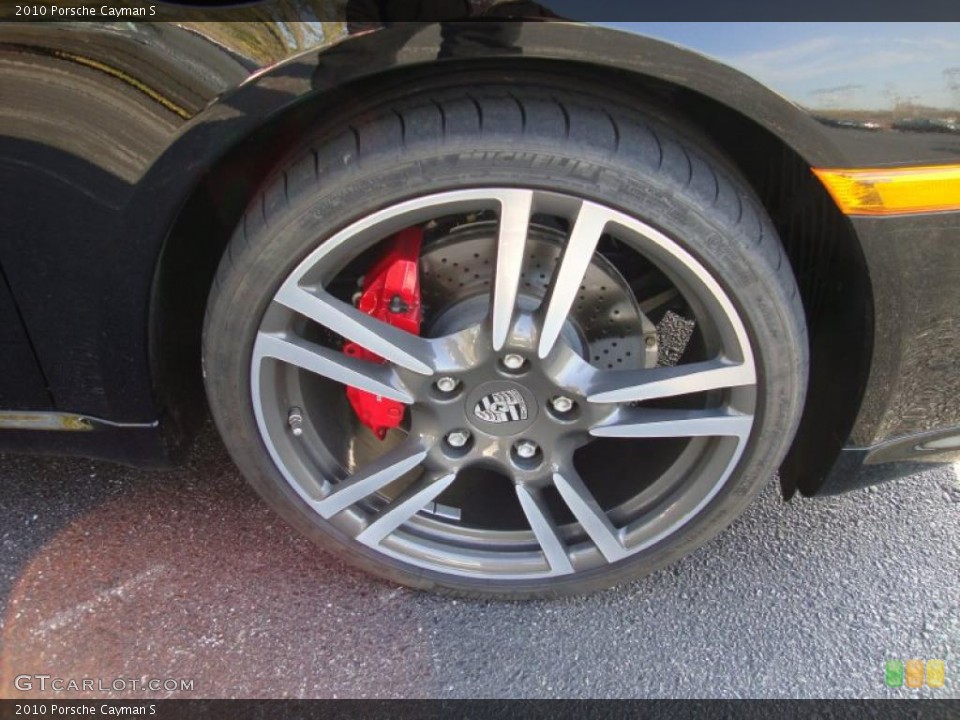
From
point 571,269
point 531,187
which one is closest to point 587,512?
point 571,269

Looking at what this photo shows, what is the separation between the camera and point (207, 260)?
5.61ft

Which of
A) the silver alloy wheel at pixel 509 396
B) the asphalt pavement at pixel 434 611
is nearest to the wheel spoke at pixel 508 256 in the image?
the silver alloy wheel at pixel 509 396

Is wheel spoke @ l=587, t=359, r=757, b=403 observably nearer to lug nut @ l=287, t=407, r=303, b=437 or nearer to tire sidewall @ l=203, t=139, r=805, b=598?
tire sidewall @ l=203, t=139, r=805, b=598

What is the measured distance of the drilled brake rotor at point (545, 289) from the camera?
167cm

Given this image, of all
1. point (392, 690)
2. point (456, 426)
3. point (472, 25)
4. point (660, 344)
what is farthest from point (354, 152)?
point (660, 344)

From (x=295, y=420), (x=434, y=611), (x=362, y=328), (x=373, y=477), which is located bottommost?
(x=434, y=611)

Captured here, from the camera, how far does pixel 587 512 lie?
1.76 meters

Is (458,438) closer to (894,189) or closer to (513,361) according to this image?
(513,361)

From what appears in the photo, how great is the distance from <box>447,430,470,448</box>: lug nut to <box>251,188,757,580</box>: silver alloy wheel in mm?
15

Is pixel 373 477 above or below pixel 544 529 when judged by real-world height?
above

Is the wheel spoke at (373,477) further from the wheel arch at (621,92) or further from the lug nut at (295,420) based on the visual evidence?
the wheel arch at (621,92)

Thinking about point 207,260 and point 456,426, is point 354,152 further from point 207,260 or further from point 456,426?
point 456,426

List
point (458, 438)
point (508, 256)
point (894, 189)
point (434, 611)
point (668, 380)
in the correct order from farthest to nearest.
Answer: point (434, 611)
point (458, 438)
point (668, 380)
point (508, 256)
point (894, 189)

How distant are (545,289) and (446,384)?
28 centimetres
